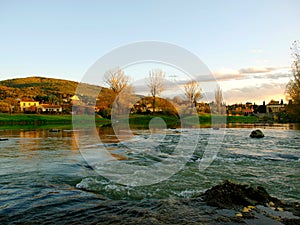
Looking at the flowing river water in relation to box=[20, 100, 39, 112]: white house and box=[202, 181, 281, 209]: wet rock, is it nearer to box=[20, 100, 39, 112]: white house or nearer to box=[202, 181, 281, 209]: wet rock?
box=[202, 181, 281, 209]: wet rock

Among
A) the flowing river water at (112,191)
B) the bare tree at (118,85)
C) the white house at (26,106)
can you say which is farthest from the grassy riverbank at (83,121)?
the flowing river water at (112,191)

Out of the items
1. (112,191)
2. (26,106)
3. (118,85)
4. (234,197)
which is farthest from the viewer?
(26,106)

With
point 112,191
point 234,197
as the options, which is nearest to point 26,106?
point 112,191

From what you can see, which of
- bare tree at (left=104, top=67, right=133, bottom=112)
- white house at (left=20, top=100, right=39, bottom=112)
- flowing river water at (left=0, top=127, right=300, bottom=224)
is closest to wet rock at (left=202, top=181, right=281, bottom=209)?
flowing river water at (left=0, top=127, right=300, bottom=224)

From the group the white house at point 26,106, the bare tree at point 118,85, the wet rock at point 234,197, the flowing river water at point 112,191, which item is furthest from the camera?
the white house at point 26,106

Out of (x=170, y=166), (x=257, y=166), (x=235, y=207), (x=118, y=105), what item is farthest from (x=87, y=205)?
(x=118, y=105)

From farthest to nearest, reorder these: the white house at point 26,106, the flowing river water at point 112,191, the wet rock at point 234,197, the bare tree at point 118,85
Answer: the white house at point 26,106, the bare tree at point 118,85, the wet rock at point 234,197, the flowing river water at point 112,191

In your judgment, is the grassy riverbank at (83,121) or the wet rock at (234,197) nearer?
the wet rock at (234,197)

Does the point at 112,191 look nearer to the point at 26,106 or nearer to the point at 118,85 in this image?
the point at 118,85

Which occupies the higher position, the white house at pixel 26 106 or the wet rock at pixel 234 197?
the white house at pixel 26 106

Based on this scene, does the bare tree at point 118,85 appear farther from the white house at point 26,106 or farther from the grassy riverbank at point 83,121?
the white house at point 26,106

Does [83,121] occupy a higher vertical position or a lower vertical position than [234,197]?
higher

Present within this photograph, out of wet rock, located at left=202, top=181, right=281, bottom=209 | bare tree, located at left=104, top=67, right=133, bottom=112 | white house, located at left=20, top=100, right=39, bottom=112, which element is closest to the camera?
wet rock, located at left=202, top=181, right=281, bottom=209

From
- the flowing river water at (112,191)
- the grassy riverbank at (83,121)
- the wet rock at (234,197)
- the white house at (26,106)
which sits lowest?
the flowing river water at (112,191)
